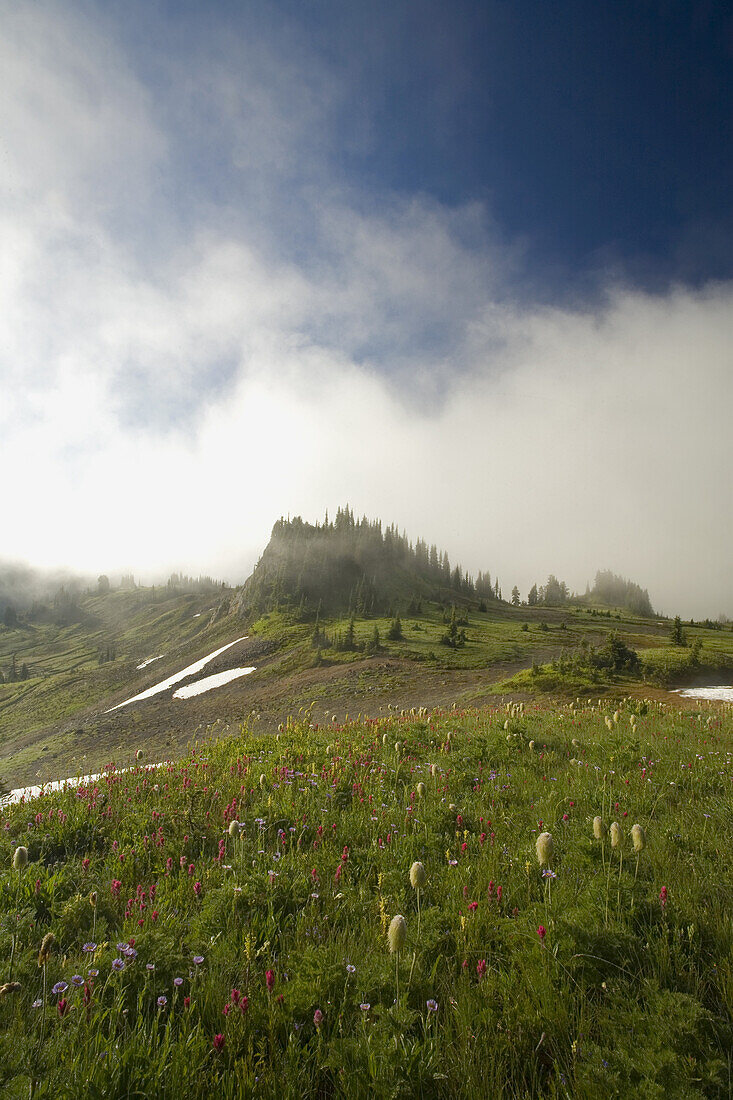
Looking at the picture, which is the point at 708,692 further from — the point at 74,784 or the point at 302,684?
the point at 74,784

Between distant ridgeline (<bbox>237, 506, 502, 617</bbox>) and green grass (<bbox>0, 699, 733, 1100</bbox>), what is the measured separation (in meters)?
87.0

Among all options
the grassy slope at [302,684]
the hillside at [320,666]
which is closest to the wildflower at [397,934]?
the hillside at [320,666]

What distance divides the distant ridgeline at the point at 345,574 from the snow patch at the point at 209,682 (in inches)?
1189

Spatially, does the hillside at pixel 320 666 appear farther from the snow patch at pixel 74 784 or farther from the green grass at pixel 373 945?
the green grass at pixel 373 945

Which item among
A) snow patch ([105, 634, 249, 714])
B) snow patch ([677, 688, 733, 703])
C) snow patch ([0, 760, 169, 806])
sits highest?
snow patch ([0, 760, 169, 806])

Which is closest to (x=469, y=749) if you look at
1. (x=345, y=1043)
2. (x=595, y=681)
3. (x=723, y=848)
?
(x=723, y=848)

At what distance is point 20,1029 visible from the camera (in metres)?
2.53

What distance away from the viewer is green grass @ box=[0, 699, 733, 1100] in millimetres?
2311

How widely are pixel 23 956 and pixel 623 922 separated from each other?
422 centimetres

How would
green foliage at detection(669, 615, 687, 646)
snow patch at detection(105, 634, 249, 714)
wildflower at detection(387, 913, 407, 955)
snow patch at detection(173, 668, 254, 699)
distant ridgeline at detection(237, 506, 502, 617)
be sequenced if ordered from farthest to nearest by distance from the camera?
distant ridgeline at detection(237, 506, 502, 617) < snow patch at detection(105, 634, 249, 714) < snow patch at detection(173, 668, 254, 699) < green foliage at detection(669, 615, 687, 646) < wildflower at detection(387, 913, 407, 955)

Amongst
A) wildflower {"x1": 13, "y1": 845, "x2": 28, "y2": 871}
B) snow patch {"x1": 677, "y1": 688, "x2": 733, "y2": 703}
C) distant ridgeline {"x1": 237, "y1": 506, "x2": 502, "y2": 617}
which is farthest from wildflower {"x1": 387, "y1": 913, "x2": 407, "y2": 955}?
distant ridgeline {"x1": 237, "y1": 506, "x2": 502, "y2": 617}

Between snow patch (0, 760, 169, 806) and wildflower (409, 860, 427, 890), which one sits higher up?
wildflower (409, 860, 427, 890)

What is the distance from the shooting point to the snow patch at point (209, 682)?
5818cm

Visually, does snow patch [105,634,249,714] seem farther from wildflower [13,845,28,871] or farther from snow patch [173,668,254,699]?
wildflower [13,845,28,871]
